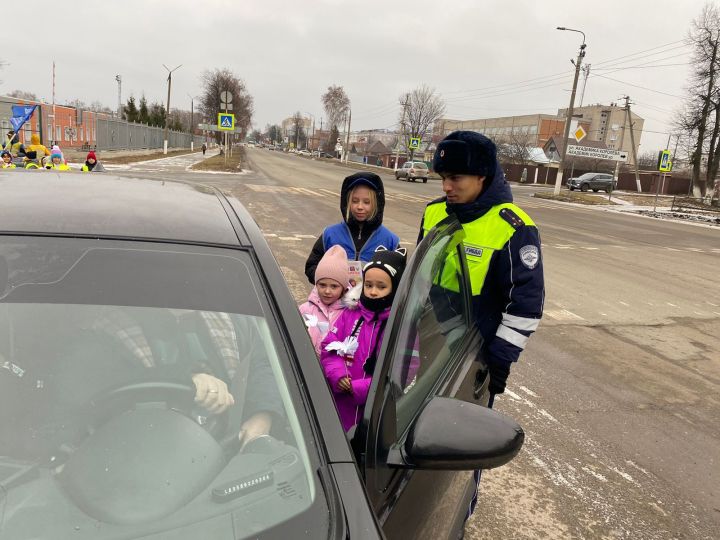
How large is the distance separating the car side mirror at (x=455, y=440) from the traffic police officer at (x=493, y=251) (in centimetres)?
88

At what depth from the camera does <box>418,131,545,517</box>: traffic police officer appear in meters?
2.25

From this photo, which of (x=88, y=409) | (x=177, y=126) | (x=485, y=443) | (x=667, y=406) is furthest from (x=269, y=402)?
(x=177, y=126)

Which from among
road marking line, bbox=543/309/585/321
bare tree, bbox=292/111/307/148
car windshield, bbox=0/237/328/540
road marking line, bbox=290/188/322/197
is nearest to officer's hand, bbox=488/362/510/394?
car windshield, bbox=0/237/328/540

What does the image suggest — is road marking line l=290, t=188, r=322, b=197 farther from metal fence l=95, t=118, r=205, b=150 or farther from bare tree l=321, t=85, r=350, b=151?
bare tree l=321, t=85, r=350, b=151

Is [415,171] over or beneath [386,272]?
over

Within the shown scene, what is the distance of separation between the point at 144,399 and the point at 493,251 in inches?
60.4

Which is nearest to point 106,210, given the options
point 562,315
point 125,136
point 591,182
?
point 562,315

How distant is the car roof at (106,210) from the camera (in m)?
1.52

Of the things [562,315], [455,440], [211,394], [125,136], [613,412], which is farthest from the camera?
[125,136]

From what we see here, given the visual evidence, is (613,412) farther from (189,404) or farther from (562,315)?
(189,404)

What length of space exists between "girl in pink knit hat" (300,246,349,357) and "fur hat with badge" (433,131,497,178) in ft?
2.08

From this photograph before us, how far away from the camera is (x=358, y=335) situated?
2.11m

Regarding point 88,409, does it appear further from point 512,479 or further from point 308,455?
point 512,479

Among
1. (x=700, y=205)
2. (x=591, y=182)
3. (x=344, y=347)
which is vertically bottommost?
(x=344, y=347)
